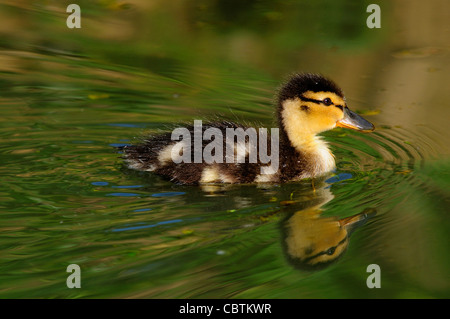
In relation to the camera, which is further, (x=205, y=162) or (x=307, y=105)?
(x=307, y=105)

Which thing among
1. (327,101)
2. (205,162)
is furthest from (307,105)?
(205,162)

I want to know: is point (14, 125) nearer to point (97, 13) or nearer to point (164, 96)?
point (164, 96)

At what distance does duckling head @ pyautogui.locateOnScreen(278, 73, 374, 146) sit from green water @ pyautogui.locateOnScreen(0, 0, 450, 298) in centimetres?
33

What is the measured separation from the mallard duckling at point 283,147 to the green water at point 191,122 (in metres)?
0.10

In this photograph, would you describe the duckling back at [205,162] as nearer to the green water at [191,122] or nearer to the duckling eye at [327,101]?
the green water at [191,122]

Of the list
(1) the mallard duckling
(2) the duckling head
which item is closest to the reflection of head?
(1) the mallard duckling

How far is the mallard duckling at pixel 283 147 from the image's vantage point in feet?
15.5

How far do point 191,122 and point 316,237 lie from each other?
4.98ft

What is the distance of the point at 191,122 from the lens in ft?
17.3

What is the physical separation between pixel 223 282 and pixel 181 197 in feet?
3.52

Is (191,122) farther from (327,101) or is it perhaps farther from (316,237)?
(316,237)

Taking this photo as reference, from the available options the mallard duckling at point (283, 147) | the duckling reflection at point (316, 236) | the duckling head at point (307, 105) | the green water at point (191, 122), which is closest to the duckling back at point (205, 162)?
the mallard duckling at point (283, 147)

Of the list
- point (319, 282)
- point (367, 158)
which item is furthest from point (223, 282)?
point (367, 158)

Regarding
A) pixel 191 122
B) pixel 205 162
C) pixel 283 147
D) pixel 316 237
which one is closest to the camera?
pixel 316 237
